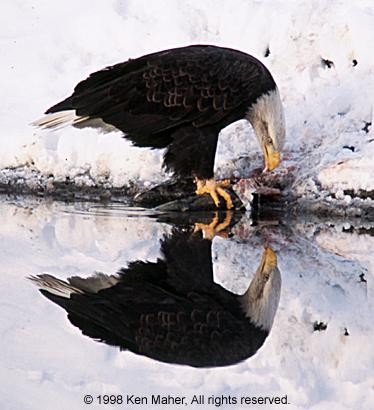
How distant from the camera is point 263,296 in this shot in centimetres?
648

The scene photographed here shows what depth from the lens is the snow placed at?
10688mm

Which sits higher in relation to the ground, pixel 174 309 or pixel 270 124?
pixel 270 124

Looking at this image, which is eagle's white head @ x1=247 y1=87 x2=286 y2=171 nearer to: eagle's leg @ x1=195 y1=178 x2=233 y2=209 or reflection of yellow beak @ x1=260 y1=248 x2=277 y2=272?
eagle's leg @ x1=195 y1=178 x2=233 y2=209

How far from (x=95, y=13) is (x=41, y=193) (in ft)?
11.1

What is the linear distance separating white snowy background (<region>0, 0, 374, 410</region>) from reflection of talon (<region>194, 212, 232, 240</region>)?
14.9 inches

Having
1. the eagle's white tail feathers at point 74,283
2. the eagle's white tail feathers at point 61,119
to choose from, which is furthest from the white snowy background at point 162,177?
the eagle's white tail feathers at point 61,119

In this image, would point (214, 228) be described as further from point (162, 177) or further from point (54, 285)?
point (54, 285)

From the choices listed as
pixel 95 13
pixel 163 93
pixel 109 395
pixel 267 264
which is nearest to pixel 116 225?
pixel 163 93

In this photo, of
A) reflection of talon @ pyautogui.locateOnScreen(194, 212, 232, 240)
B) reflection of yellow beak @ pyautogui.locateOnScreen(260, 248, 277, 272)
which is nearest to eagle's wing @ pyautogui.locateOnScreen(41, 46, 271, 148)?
reflection of talon @ pyautogui.locateOnScreen(194, 212, 232, 240)

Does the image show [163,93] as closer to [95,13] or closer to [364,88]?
[364,88]

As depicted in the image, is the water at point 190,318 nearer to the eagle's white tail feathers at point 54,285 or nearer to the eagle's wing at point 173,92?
the eagle's white tail feathers at point 54,285

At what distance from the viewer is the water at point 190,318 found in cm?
502

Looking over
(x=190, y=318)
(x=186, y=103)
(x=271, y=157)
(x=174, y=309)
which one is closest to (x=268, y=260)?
(x=174, y=309)

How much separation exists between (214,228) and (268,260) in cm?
153
